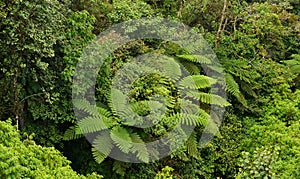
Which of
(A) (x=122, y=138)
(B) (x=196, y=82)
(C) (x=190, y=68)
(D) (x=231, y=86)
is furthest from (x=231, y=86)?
(A) (x=122, y=138)

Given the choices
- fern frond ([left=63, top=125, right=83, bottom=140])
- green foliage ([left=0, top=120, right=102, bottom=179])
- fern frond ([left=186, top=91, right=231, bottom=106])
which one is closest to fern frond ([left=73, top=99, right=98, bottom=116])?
fern frond ([left=63, top=125, right=83, bottom=140])

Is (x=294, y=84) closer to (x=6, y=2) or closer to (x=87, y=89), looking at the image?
(x=87, y=89)

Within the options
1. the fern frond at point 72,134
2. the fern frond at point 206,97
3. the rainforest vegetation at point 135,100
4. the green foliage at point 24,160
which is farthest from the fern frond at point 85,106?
the fern frond at point 206,97

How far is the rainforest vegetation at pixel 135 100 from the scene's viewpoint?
3.51 m

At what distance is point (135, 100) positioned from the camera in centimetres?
439

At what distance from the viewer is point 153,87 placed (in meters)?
4.64

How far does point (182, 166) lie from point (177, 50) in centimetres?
179

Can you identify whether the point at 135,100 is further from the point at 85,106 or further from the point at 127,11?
the point at 127,11

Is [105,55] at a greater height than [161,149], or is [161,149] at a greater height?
[105,55]

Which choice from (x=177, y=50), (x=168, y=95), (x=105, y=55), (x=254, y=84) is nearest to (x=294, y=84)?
(x=254, y=84)

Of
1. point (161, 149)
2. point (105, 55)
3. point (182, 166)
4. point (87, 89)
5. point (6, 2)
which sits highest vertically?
point (6, 2)

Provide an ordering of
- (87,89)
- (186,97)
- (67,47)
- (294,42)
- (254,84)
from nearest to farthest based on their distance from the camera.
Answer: (67,47)
(87,89)
(186,97)
(254,84)
(294,42)

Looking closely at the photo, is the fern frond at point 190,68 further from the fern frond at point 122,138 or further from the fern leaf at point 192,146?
the fern frond at point 122,138

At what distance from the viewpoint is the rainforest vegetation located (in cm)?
351
